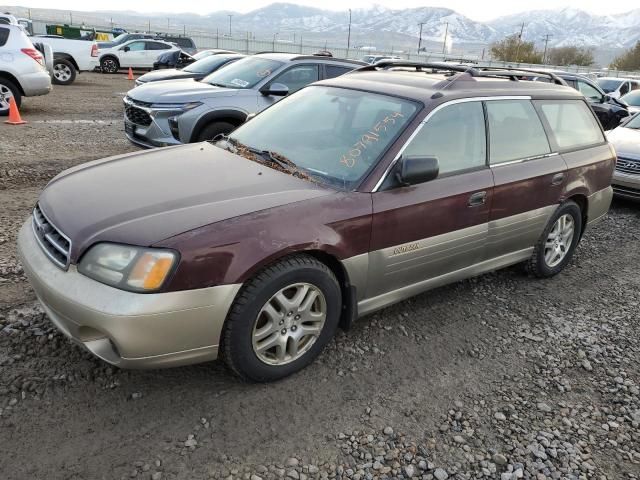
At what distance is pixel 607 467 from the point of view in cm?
264

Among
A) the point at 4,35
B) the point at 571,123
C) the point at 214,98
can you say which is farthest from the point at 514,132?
the point at 4,35

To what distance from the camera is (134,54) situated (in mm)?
22766

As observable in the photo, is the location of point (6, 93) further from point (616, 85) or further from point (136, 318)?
point (616, 85)

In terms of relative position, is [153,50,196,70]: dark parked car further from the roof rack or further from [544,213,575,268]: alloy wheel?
[544,213,575,268]: alloy wheel

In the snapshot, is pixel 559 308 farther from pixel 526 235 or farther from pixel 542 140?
pixel 542 140

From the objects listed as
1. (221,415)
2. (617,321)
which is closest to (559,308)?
(617,321)

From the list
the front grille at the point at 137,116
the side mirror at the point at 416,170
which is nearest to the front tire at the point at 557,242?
the side mirror at the point at 416,170

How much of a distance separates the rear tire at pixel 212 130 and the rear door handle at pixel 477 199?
4.44 meters

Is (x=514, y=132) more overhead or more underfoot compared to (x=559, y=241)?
more overhead

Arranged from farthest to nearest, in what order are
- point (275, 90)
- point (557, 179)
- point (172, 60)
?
point (172, 60)
point (275, 90)
point (557, 179)

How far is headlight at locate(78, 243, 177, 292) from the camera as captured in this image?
2480mm

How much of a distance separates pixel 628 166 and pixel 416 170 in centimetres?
540

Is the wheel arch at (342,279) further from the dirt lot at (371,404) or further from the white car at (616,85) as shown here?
A: the white car at (616,85)

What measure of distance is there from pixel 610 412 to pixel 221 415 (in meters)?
2.19
